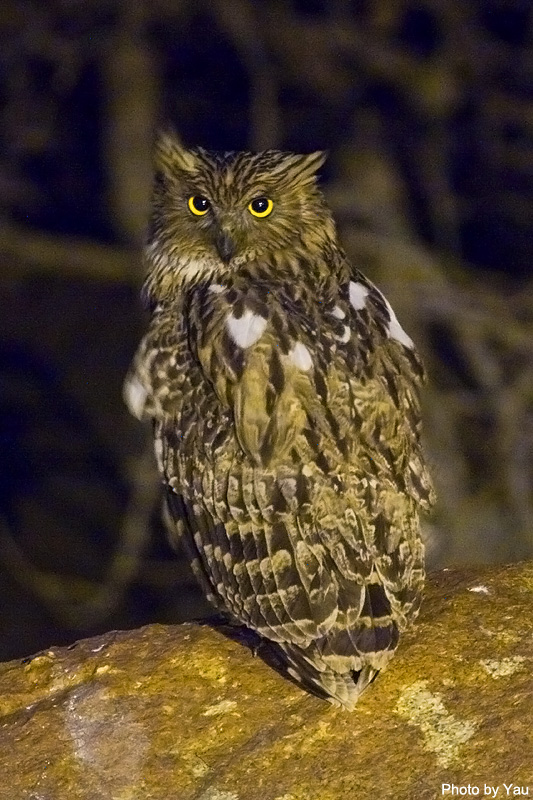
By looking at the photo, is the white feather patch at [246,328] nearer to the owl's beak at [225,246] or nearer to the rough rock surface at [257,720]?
the owl's beak at [225,246]

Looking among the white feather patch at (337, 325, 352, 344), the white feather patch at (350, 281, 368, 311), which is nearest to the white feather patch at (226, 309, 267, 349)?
the white feather patch at (337, 325, 352, 344)

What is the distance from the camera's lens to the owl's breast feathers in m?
3.48

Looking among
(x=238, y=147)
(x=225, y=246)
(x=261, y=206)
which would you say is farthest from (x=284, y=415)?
(x=238, y=147)

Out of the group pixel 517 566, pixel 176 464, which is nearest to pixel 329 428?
pixel 176 464

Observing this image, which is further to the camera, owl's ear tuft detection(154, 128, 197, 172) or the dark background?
the dark background

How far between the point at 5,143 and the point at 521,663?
15.7 ft

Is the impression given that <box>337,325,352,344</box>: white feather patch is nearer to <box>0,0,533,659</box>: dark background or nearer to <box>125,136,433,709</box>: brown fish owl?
<box>125,136,433,709</box>: brown fish owl

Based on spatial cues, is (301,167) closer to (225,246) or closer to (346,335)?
(225,246)

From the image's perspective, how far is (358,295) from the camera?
4066mm

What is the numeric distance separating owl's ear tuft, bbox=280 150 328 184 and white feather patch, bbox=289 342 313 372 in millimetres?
644

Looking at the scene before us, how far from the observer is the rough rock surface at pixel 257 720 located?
3271 millimetres

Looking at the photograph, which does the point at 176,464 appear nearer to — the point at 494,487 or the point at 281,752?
the point at 281,752

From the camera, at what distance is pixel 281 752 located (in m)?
3.35

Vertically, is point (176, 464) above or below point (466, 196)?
below
